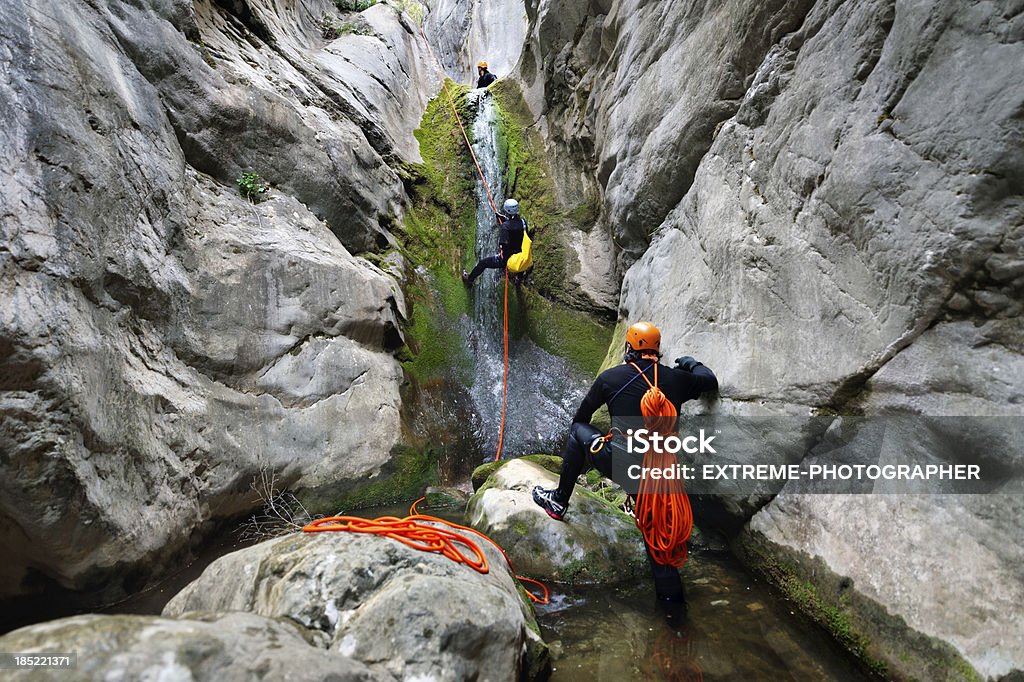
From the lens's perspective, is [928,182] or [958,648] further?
[928,182]

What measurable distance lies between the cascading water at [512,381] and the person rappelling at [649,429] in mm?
2275

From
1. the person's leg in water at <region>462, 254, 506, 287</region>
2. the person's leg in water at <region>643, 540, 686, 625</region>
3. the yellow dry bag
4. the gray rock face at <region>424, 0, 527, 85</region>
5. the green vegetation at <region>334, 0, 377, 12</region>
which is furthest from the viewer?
the gray rock face at <region>424, 0, 527, 85</region>

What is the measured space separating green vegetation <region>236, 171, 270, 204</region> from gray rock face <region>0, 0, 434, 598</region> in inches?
4.1

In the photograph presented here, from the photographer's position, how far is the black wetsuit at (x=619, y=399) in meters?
3.77

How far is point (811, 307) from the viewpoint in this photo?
3.38 m

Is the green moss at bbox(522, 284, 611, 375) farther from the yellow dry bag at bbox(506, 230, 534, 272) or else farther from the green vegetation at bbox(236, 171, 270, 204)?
the green vegetation at bbox(236, 171, 270, 204)

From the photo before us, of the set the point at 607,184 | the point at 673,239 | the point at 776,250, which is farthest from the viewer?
the point at 607,184

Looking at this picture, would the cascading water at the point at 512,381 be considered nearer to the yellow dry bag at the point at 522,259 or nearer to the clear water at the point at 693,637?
the yellow dry bag at the point at 522,259

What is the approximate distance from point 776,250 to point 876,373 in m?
1.22

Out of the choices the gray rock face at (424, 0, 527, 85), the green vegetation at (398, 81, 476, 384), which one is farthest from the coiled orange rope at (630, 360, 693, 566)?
the gray rock face at (424, 0, 527, 85)

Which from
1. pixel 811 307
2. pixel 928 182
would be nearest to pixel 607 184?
pixel 811 307

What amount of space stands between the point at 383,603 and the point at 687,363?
3035 millimetres

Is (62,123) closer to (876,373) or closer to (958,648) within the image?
(876,373)

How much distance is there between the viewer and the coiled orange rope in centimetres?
335
